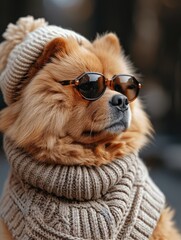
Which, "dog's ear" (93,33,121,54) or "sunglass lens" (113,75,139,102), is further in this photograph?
"dog's ear" (93,33,121,54)

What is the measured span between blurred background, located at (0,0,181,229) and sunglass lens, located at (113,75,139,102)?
4.12 metres

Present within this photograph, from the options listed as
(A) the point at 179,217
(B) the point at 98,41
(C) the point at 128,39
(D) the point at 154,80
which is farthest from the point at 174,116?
(B) the point at 98,41

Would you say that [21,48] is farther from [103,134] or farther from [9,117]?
[103,134]

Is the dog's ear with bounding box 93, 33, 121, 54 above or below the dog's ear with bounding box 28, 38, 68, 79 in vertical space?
below

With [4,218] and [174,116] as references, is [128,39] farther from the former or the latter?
[4,218]

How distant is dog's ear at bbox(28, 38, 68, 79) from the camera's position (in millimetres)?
2014

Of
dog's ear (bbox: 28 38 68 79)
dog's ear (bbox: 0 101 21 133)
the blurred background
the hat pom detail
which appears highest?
the hat pom detail

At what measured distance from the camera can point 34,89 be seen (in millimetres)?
2004

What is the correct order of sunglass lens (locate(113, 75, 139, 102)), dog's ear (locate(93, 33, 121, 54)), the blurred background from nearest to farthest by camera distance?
sunglass lens (locate(113, 75, 139, 102)) < dog's ear (locate(93, 33, 121, 54)) < the blurred background

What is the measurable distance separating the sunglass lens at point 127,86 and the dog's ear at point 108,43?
16 centimetres

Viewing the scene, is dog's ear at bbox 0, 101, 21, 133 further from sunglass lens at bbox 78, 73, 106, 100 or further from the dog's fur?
sunglass lens at bbox 78, 73, 106, 100

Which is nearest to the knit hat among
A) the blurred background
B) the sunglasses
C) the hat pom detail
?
the hat pom detail

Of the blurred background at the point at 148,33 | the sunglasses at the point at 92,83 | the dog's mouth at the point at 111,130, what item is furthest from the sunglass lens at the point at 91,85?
the blurred background at the point at 148,33

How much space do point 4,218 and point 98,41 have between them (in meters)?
0.82
